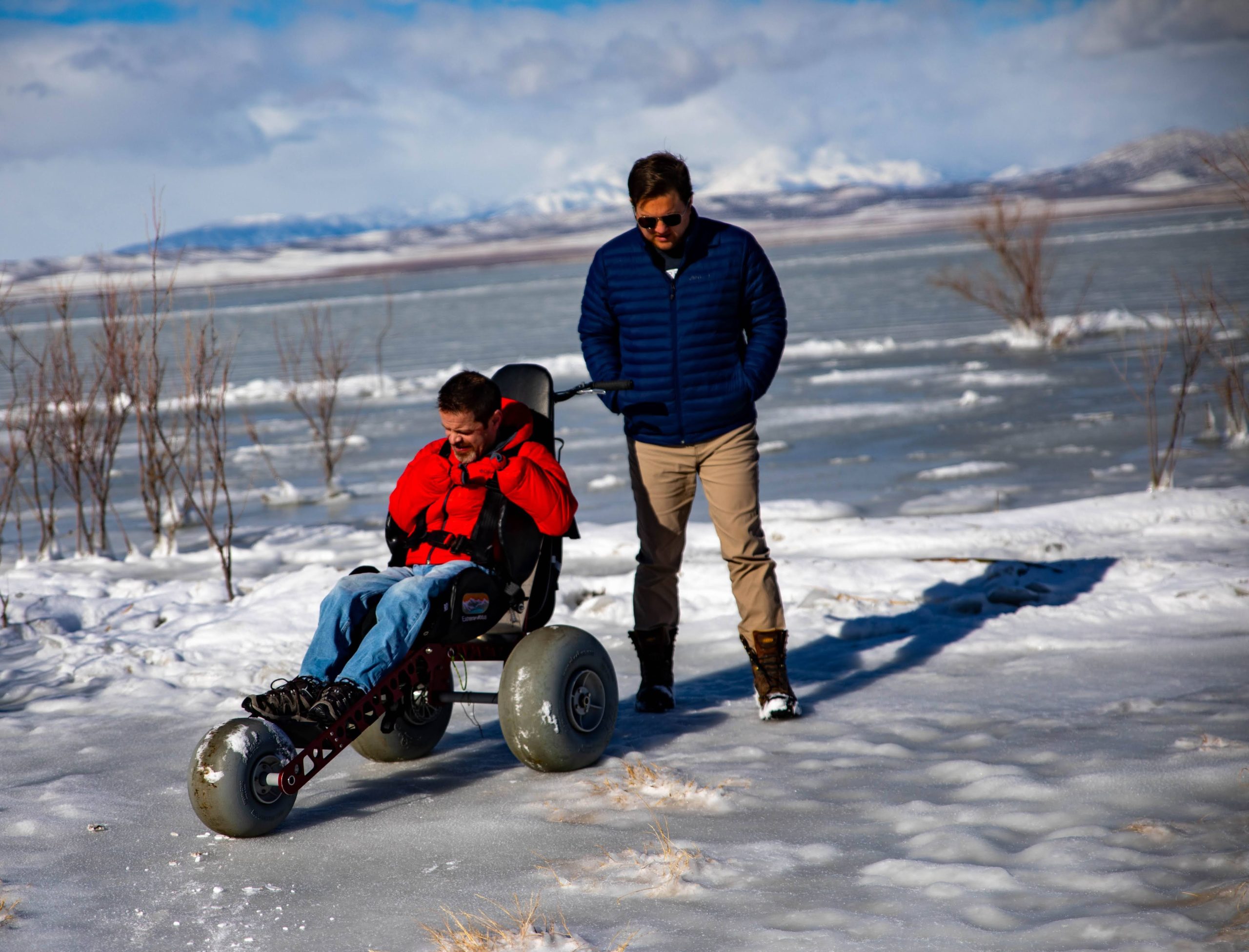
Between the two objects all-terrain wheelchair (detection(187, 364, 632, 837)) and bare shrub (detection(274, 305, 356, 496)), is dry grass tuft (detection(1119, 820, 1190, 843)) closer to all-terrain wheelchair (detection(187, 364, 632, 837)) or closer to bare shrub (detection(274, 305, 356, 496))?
all-terrain wheelchair (detection(187, 364, 632, 837))

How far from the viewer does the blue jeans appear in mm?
3467

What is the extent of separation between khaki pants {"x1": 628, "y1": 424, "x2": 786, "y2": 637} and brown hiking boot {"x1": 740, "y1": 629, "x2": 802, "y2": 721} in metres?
0.04

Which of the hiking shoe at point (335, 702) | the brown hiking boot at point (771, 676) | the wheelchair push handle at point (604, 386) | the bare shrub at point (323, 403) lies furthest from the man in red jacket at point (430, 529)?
the bare shrub at point (323, 403)

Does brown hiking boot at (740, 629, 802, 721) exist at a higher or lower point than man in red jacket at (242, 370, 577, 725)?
lower

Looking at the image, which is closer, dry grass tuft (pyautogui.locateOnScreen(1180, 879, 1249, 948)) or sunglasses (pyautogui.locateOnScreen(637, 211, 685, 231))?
dry grass tuft (pyautogui.locateOnScreen(1180, 879, 1249, 948))

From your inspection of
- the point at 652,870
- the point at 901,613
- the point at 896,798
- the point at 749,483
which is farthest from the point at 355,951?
the point at 901,613

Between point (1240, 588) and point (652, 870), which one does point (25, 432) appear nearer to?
point (652, 870)

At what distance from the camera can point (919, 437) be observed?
11992 millimetres

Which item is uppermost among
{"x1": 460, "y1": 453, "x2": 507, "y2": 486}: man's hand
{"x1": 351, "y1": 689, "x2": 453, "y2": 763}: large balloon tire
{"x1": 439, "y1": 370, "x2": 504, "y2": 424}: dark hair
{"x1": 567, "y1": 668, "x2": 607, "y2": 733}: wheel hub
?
{"x1": 439, "y1": 370, "x2": 504, "y2": 424}: dark hair

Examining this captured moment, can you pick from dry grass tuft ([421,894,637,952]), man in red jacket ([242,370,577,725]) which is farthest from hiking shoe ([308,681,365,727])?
dry grass tuft ([421,894,637,952])

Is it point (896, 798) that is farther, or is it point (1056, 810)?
point (896, 798)

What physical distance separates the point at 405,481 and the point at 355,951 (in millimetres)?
1756

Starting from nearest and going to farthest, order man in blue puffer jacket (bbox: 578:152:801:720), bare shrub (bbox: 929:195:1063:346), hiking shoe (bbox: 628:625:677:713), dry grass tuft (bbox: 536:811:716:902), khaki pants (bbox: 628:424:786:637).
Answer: dry grass tuft (bbox: 536:811:716:902)
man in blue puffer jacket (bbox: 578:152:801:720)
khaki pants (bbox: 628:424:786:637)
hiking shoe (bbox: 628:625:677:713)
bare shrub (bbox: 929:195:1063:346)

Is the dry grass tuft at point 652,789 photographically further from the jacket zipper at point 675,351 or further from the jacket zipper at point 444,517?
the jacket zipper at point 675,351
